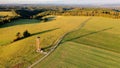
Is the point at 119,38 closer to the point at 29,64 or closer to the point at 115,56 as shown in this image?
the point at 115,56

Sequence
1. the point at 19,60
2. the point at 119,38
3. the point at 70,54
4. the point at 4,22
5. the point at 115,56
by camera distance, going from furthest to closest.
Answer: the point at 4,22
the point at 119,38
the point at 115,56
the point at 70,54
the point at 19,60

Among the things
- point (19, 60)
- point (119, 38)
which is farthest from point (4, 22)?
point (19, 60)

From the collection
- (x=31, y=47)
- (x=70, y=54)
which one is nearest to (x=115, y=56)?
(x=70, y=54)

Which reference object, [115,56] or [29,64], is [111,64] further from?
[29,64]

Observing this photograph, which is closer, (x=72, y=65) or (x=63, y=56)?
(x=72, y=65)

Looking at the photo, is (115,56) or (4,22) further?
(4,22)

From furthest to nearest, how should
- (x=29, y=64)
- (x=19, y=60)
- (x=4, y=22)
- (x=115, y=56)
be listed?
→ (x=4, y=22) < (x=115, y=56) < (x=19, y=60) < (x=29, y=64)

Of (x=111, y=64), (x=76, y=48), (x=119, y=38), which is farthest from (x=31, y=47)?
(x=119, y=38)

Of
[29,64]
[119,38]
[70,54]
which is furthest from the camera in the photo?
[119,38]

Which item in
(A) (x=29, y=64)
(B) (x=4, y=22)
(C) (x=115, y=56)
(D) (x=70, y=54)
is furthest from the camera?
(B) (x=4, y=22)
